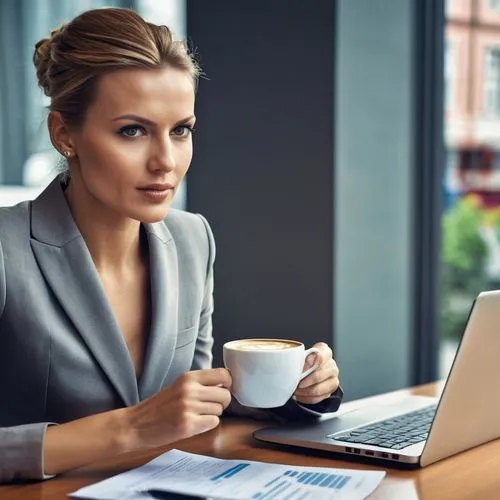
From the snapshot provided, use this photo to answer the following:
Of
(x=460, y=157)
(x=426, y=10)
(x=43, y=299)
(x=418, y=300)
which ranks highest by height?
(x=426, y=10)

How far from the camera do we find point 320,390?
4.42 ft

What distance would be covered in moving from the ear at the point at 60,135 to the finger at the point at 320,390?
53 cm

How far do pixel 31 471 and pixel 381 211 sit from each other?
1607 millimetres

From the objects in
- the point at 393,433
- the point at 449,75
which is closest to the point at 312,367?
the point at 393,433

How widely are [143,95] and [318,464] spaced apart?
602 mm

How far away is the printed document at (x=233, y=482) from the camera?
1.00 m

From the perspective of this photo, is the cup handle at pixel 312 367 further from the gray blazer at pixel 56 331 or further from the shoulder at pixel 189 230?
the shoulder at pixel 189 230

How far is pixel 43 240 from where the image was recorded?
4.56 feet

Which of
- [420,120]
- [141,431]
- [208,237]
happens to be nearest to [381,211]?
[420,120]

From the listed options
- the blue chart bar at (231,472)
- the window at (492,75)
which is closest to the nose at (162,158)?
the blue chart bar at (231,472)

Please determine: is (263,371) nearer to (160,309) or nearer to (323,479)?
(323,479)

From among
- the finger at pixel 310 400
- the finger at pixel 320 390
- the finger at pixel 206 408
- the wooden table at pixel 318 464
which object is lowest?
the wooden table at pixel 318 464

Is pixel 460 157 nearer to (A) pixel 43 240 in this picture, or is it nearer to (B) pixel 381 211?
(B) pixel 381 211

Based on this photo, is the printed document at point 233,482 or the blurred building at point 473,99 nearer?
the printed document at point 233,482
